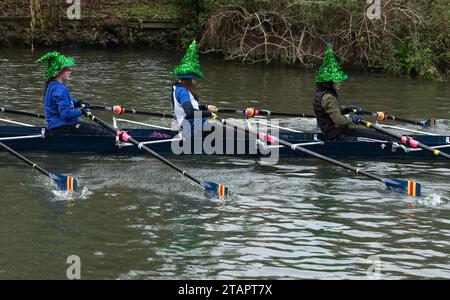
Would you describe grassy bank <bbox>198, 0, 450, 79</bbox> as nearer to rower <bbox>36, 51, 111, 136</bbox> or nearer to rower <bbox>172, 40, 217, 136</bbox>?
rower <bbox>172, 40, 217, 136</bbox>

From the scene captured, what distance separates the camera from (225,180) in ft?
44.5

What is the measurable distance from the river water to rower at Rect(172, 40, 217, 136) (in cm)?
72

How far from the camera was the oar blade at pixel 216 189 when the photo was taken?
12273 mm

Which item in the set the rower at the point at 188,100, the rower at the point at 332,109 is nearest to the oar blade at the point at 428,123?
the rower at the point at 332,109

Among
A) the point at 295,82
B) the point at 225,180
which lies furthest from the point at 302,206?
the point at 295,82

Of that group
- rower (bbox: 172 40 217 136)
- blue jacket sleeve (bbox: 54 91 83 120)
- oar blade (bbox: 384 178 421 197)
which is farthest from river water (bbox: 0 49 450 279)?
blue jacket sleeve (bbox: 54 91 83 120)

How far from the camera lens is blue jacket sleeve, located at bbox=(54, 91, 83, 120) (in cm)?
1418

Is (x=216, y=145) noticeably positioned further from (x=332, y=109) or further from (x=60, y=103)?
(x=60, y=103)

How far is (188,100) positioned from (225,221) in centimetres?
339

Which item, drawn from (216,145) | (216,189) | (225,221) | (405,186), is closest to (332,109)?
(216,145)

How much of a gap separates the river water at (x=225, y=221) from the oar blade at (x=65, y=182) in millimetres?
145

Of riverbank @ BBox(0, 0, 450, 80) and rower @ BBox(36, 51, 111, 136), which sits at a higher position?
riverbank @ BBox(0, 0, 450, 80)
